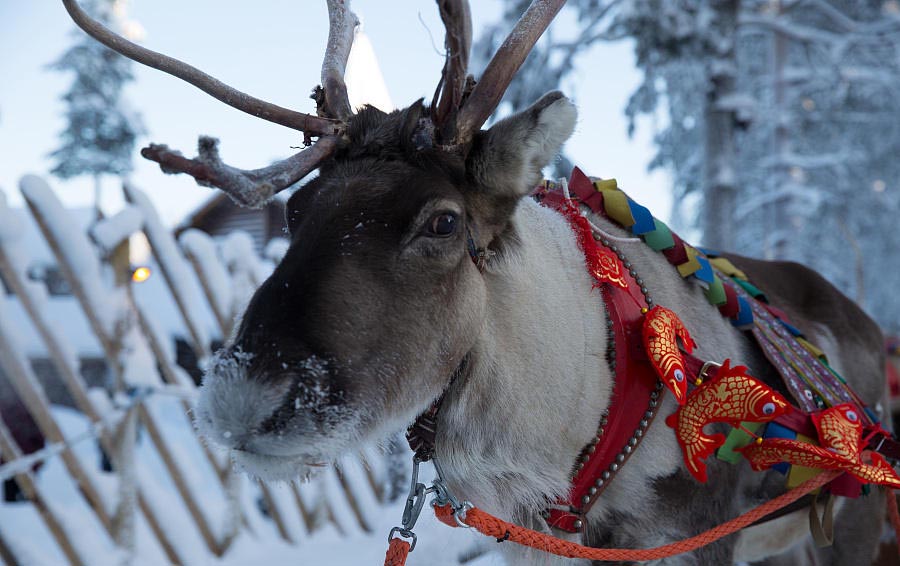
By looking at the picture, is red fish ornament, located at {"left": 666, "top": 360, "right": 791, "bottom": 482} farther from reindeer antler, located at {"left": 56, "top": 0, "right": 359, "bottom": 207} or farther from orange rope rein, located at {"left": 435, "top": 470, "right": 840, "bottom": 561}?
reindeer antler, located at {"left": 56, "top": 0, "right": 359, "bottom": 207}

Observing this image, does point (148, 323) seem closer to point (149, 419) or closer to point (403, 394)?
point (149, 419)

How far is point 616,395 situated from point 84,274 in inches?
134

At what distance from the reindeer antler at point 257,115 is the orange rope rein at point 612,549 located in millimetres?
973

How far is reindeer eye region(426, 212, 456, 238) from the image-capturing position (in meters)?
1.57

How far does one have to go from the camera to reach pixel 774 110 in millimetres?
12391

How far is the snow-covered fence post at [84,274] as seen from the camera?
3859 mm

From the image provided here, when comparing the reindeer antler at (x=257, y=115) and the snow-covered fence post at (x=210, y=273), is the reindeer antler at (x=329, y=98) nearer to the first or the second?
the reindeer antler at (x=257, y=115)

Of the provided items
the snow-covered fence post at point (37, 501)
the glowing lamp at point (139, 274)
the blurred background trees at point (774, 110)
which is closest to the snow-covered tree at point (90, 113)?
the blurred background trees at point (774, 110)

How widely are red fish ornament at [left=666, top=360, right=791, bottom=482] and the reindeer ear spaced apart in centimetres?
82

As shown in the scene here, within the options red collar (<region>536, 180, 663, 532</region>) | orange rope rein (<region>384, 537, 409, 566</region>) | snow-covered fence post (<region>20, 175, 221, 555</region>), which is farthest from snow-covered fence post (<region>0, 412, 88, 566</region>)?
red collar (<region>536, 180, 663, 532</region>)

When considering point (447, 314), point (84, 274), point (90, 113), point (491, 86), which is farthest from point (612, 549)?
point (90, 113)

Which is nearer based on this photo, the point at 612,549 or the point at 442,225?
the point at 442,225

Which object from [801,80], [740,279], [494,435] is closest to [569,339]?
[494,435]

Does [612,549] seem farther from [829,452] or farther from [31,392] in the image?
[31,392]
